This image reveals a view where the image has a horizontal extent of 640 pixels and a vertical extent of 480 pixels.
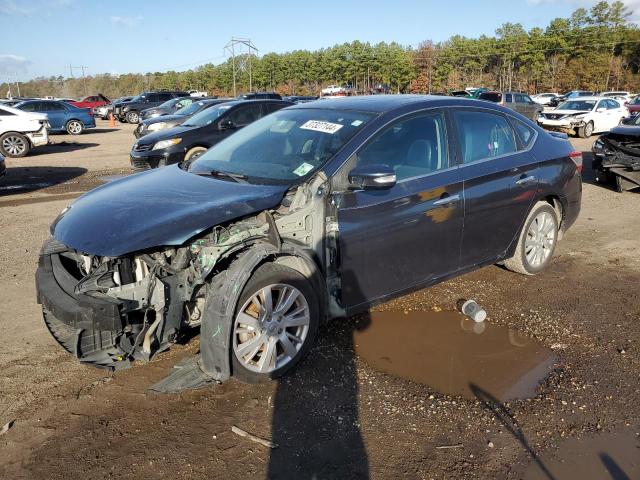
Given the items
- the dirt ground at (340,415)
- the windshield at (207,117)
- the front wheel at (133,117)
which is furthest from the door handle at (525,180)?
the front wheel at (133,117)

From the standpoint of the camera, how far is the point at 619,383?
3467 mm

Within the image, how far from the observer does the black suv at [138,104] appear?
31719mm

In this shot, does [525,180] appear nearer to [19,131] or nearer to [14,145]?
[19,131]

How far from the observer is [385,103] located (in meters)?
4.25

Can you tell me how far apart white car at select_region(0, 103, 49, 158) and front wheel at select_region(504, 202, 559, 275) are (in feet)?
48.3

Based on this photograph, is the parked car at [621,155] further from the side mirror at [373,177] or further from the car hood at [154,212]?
the car hood at [154,212]

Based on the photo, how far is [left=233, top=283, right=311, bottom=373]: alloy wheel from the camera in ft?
10.7

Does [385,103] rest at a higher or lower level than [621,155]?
higher

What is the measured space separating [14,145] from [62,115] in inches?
306

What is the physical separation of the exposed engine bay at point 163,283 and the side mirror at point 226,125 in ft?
26.0

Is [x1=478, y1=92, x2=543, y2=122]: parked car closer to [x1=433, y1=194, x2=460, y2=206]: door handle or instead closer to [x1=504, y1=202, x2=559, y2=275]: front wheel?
[x1=504, y1=202, x2=559, y2=275]: front wheel

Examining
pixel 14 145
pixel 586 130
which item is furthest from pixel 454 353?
pixel 586 130

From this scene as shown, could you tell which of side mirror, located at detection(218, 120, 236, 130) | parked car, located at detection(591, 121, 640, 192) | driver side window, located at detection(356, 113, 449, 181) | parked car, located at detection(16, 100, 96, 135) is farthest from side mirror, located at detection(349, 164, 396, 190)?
parked car, located at detection(16, 100, 96, 135)

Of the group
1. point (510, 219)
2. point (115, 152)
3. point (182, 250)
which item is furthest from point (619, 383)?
point (115, 152)
